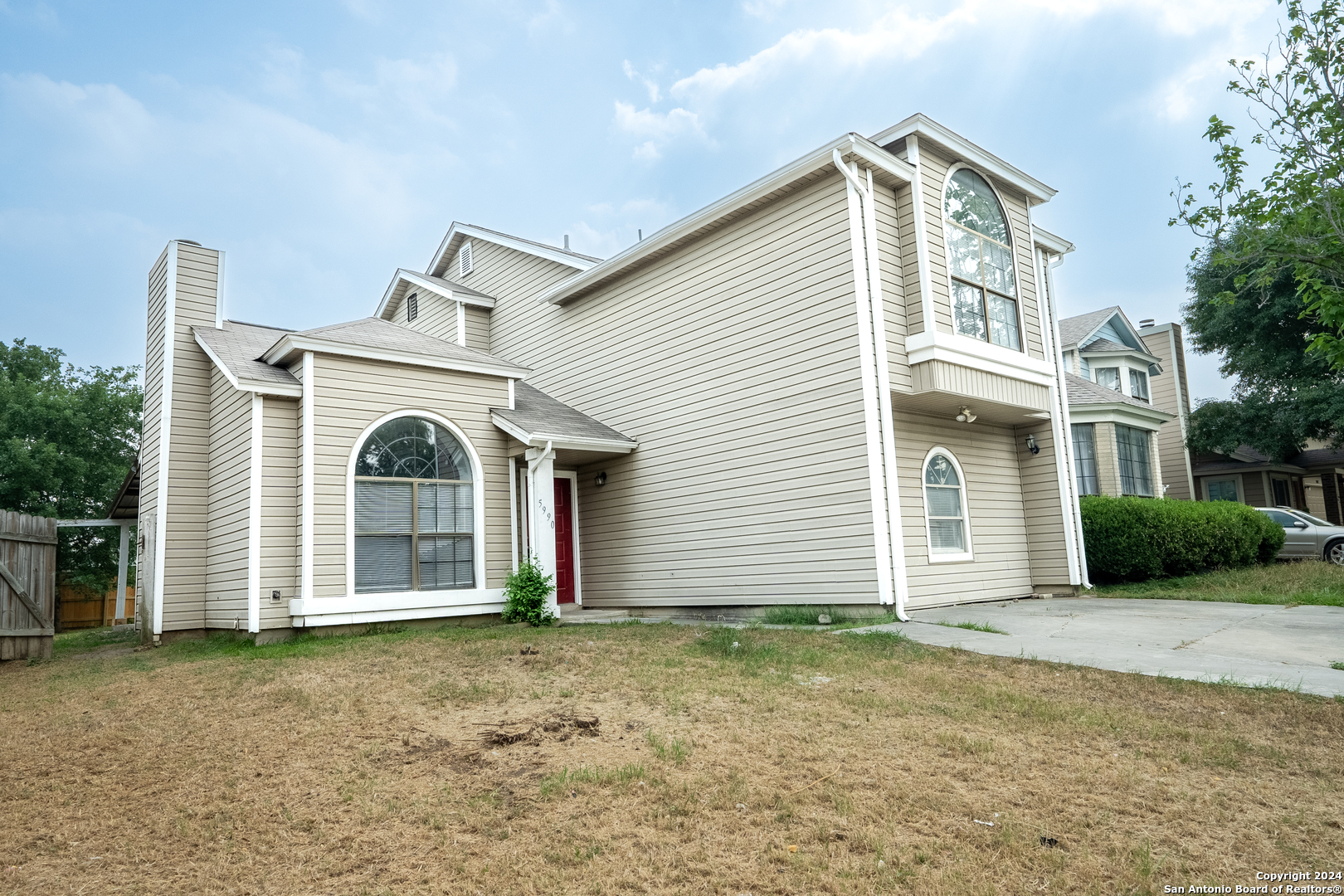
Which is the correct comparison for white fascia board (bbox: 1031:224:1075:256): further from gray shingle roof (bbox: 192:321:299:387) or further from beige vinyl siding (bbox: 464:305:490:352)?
gray shingle roof (bbox: 192:321:299:387)

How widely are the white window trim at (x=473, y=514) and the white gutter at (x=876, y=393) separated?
5.23 metres

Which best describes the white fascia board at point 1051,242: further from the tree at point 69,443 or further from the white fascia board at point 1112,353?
the tree at point 69,443

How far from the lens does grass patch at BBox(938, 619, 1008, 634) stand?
8219mm

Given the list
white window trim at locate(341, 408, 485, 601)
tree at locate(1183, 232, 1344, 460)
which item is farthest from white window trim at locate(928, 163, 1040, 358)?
tree at locate(1183, 232, 1344, 460)

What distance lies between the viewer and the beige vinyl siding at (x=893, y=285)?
9.90 metres

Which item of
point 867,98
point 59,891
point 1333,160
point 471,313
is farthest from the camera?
point 867,98

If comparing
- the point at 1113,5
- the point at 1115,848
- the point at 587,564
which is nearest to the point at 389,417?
the point at 587,564

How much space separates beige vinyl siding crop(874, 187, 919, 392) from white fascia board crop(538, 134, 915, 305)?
0.42 metres

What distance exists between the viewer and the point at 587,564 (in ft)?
44.2

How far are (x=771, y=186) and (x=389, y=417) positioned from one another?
580cm

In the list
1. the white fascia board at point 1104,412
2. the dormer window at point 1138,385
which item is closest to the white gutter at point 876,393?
the white fascia board at point 1104,412

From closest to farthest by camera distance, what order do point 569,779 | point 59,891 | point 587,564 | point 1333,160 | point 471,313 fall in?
point 59,891, point 569,779, point 1333,160, point 587,564, point 471,313

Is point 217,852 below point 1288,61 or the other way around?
below

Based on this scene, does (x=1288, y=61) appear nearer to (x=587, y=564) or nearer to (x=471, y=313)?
(x=587, y=564)
